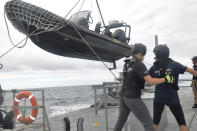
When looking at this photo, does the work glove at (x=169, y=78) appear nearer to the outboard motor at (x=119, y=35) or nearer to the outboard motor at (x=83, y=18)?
the outboard motor at (x=83, y=18)

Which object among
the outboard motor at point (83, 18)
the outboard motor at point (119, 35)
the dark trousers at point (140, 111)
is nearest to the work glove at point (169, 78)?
the dark trousers at point (140, 111)

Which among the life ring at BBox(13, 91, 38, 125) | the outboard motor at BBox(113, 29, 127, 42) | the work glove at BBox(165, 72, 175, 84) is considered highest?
the outboard motor at BBox(113, 29, 127, 42)

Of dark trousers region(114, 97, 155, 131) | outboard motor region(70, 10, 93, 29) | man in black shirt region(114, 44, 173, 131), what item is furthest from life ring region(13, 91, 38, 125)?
outboard motor region(70, 10, 93, 29)

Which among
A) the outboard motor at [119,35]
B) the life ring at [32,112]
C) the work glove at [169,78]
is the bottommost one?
the life ring at [32,112]

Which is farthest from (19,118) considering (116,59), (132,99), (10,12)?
(116,59)

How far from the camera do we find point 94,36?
9414 millimetres

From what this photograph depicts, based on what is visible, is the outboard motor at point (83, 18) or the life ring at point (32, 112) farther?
the outboard motor at point (83, 18)

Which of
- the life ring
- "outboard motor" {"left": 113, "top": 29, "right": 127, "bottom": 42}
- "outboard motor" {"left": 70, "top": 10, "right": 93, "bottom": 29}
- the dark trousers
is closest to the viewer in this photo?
the dark trousers

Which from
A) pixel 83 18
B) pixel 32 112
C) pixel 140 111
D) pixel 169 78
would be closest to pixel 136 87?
pixel 140 111

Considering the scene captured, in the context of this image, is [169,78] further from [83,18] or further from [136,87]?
[83,18]

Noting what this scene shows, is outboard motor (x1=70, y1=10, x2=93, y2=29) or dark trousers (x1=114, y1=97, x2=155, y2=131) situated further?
outboard motor (x1=70, y1=10, x2=93, y2=29)

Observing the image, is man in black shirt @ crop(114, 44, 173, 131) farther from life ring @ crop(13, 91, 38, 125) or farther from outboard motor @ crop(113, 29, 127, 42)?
outboard motor @ crop(113, 29, 127, 42)

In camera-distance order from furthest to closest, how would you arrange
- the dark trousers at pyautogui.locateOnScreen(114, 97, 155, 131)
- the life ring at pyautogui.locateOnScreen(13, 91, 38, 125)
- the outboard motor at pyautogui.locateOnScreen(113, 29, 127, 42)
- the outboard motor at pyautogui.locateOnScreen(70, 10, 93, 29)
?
the outboard motor at pyautogui.locateOnScreen(113, 29, 127, 42)
the outboard motor at pyautogui.locateOnScreen(70, 10, 93, 29)
the life ring at pyautogui.locateOnScreen(13, 91, 38, 125)
the dark trousers at pyautogui.locateOnScreen(114, 97, 155, 131)

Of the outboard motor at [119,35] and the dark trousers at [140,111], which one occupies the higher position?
the outboard motor at [119,35]
